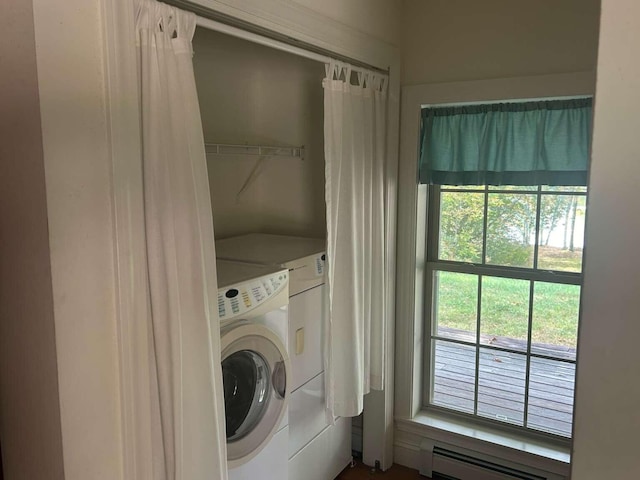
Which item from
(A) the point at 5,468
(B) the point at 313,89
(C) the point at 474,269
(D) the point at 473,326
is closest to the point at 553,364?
(D) the point at 473,326

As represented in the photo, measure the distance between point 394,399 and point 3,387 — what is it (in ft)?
6.77

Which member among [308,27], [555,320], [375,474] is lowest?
[375,474]

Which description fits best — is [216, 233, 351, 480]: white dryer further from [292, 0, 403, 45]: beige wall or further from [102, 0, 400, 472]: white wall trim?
[292, 0, 403, 45]: beige wall

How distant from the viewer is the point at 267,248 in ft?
7.72

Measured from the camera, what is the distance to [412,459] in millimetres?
2842

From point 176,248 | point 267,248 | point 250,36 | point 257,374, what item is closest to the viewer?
point 176,248

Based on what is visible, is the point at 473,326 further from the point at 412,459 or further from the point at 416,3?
the point at 416,3

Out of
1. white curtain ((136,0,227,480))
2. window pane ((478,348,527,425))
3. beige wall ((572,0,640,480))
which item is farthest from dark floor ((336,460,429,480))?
beige wall ((572,0,640,480))

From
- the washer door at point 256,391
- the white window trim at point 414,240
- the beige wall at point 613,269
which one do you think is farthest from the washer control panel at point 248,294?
the beige wall at point 613,269

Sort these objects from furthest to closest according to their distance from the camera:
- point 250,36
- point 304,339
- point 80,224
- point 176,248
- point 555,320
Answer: point 555,320 → point 304,339 → point 250,36 → point 176,248 → point 80,224

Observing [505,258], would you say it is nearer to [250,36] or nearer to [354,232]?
[354,232]

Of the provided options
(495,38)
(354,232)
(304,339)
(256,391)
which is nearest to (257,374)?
(256,391)

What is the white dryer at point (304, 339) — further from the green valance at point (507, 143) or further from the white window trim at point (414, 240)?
the green valance at point (507, 143)

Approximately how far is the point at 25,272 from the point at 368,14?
1.88 m
